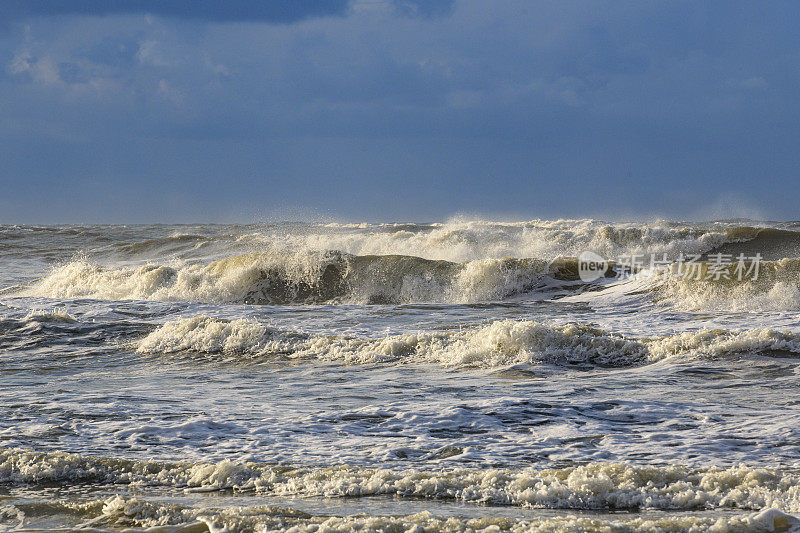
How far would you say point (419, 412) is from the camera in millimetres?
6402

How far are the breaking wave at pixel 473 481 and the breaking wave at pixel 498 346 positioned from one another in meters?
4.17

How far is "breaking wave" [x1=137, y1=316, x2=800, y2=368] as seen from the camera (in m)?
8.64

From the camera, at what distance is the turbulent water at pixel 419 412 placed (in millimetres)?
4125

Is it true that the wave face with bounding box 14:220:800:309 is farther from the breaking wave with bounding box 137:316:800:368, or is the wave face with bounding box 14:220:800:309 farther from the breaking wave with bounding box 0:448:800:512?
the breaking wave with bounding box 0:448:800:512

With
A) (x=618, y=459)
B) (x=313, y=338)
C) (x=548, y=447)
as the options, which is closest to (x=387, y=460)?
(x=548, y=447)

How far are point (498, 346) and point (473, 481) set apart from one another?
469 cm

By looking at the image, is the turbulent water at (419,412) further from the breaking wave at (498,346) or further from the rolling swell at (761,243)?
the rolling swell at (761,243)

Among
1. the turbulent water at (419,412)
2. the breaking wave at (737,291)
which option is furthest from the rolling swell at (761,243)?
the breaking wave at (737,291)

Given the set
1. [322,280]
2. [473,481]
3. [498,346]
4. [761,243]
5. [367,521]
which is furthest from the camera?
[761,243]

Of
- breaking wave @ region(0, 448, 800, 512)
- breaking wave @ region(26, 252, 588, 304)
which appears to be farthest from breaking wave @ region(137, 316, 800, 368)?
breaking wave @ region(26, 252, 588, 304)

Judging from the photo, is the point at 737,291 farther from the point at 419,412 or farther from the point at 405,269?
the point at 419,412

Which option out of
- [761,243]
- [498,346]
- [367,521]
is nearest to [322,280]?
[498,346]

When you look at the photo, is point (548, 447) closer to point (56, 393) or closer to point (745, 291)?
point (56, 393)

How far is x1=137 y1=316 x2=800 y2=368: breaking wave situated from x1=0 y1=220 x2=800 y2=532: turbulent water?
32 mm
